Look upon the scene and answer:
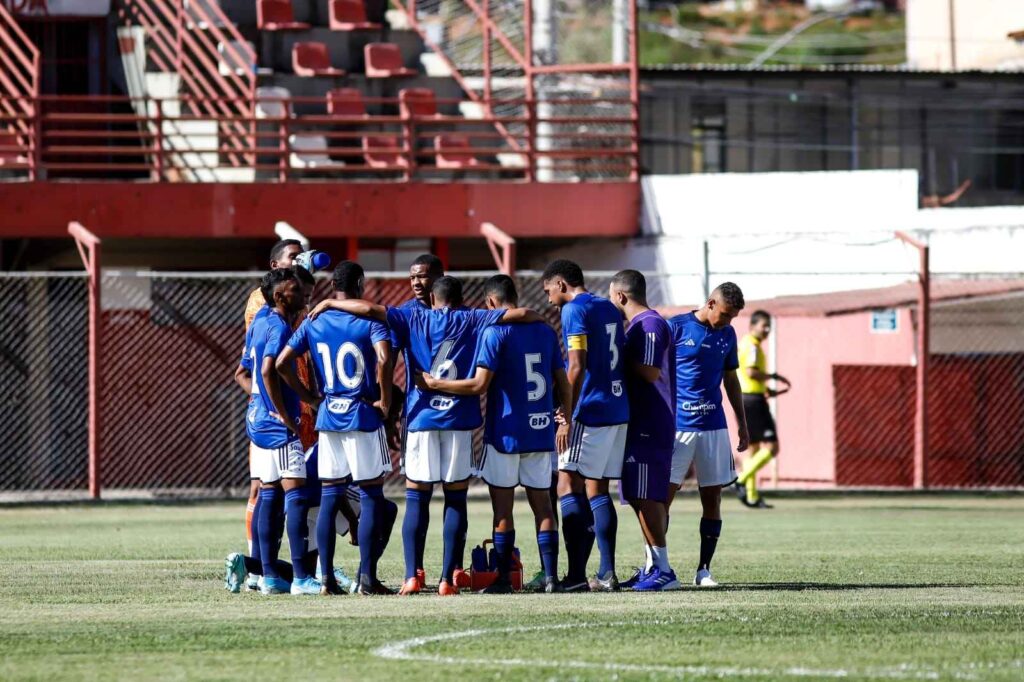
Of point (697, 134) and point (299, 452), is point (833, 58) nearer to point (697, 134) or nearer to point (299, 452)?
point (697, 134)

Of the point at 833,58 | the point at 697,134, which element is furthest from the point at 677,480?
the point at 833,58

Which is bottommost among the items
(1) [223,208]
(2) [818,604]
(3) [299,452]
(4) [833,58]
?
(2) [818,604]

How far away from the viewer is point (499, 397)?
10.5 meters

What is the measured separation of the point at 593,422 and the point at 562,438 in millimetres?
208

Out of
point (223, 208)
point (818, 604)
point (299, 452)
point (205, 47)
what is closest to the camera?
point (818, 604)

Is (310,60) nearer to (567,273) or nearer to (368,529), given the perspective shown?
(567,273)

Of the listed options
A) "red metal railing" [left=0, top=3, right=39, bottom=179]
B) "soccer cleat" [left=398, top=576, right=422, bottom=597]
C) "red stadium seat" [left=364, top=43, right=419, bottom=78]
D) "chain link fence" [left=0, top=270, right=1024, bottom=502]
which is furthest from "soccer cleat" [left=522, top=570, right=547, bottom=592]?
"red stadium seat" [left=364, top=43, right=419, bottom=78]

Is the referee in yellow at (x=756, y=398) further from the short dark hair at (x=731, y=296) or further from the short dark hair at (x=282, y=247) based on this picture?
the short dark hair at (x=282, y=247)

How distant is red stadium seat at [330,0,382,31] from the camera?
3030 cm

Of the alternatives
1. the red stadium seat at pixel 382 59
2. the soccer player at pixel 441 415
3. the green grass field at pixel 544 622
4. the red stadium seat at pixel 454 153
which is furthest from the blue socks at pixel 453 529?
the red stadium seat at pixel 382 59

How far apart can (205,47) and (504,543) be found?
19.3 meters

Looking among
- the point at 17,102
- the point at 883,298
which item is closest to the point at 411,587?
the point at 883,298

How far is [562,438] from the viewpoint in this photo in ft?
35.5

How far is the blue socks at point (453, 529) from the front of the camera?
34.1ft
